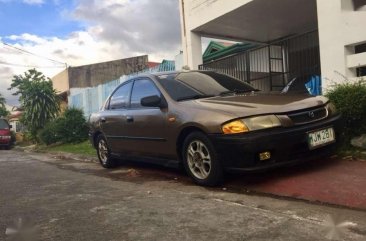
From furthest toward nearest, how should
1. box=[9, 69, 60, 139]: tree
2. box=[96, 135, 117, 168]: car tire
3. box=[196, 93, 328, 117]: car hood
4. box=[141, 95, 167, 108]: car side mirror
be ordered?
box=[9, 69, 60, 139]: tree < box=[96, 135, 117, 168]: car tire < box=[141, 95, 167, 108]: car side mirror < box=[196, 93, 328, 117]: car hood

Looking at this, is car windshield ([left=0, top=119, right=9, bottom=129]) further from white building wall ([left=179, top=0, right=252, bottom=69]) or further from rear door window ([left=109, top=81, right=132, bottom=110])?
rear door window ([left=109, top=81, right=132, bottom=110])

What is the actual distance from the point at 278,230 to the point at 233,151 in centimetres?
147

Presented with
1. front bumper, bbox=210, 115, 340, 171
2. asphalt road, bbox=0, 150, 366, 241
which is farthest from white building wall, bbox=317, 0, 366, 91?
asphalt road, bbox=0, 150, 366, 241

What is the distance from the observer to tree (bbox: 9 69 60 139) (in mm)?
21656

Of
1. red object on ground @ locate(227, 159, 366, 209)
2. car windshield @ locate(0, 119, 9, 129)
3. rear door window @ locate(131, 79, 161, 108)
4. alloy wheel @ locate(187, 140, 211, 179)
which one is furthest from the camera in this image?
car windshield @ locate(0, 119, 9, 129)

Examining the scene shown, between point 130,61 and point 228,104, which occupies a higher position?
point 130,61

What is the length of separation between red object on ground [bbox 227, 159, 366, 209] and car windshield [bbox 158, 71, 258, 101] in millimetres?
1304

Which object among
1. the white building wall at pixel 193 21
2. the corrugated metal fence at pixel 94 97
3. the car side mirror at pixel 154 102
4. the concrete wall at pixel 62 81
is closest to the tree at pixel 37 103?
the corrugated metal fence at pixel 94 97

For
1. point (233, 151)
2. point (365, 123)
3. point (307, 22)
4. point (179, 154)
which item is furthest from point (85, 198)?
point (307, 22)

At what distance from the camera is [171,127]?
604 cm

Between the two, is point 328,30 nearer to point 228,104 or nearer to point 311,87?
point 311,87

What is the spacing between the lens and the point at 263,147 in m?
5.06

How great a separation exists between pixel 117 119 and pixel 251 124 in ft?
9.85

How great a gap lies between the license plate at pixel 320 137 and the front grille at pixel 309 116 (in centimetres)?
16
